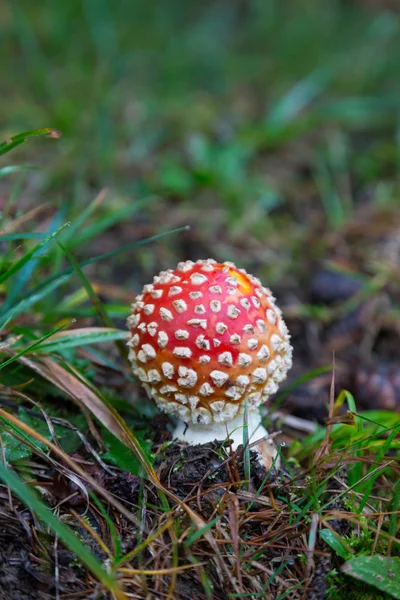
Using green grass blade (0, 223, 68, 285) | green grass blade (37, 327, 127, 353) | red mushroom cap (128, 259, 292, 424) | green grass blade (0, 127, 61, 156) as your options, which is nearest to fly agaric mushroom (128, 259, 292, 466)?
red mushroom cap (128, 259, 292, 424)

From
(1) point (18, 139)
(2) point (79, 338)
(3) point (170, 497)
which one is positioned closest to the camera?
(3) point (170, 497)

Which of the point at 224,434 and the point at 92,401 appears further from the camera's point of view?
the point at 224,434

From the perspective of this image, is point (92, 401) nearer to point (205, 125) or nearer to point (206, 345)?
point (206, 345)

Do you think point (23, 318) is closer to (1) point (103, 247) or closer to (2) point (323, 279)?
(1) point (103, 247)

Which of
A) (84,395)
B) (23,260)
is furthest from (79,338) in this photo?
(23,260)

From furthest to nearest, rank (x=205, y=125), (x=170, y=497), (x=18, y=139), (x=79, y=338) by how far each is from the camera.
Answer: (x=205, y=125), (x=79, y=338), (x=18, y=139), (x=170, y=497)

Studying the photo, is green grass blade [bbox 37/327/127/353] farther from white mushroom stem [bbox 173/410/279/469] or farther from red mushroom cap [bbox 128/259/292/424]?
white mushroom stem [bbox 173/410/279/469]

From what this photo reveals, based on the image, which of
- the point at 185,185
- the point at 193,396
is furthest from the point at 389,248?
the point at 193,396

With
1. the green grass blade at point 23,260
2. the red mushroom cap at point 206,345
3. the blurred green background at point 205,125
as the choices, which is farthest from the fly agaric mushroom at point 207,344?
the blurred green background at point 205,125
